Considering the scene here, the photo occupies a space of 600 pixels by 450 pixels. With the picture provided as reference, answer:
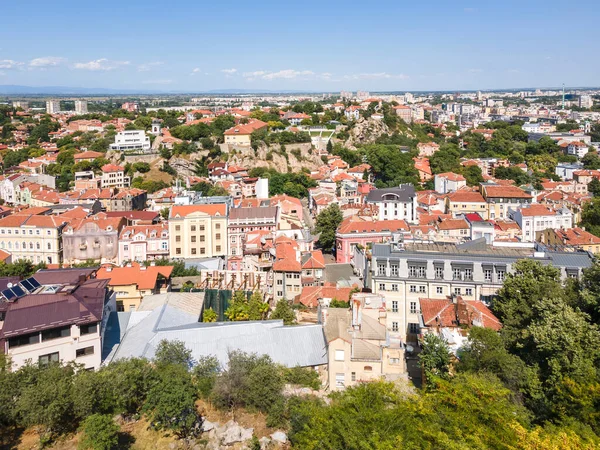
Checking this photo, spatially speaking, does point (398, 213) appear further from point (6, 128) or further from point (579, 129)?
point (579, 129)

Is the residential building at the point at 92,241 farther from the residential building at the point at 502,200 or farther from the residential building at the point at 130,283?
the residential building at the point at 502,200

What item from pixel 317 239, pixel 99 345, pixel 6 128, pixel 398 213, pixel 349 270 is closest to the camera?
pixel 99 345

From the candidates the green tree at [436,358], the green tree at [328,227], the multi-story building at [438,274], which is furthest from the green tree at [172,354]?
the green tree at [328,227]

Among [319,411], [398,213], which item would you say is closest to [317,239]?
[398,213]

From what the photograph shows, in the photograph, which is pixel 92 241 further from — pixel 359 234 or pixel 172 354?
pixel 172 354

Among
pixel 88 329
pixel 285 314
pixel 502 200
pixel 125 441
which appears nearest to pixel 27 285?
pixel 88 329

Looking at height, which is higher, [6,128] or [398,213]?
[6,128]

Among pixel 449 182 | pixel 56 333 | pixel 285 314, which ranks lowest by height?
pixel 285 314
